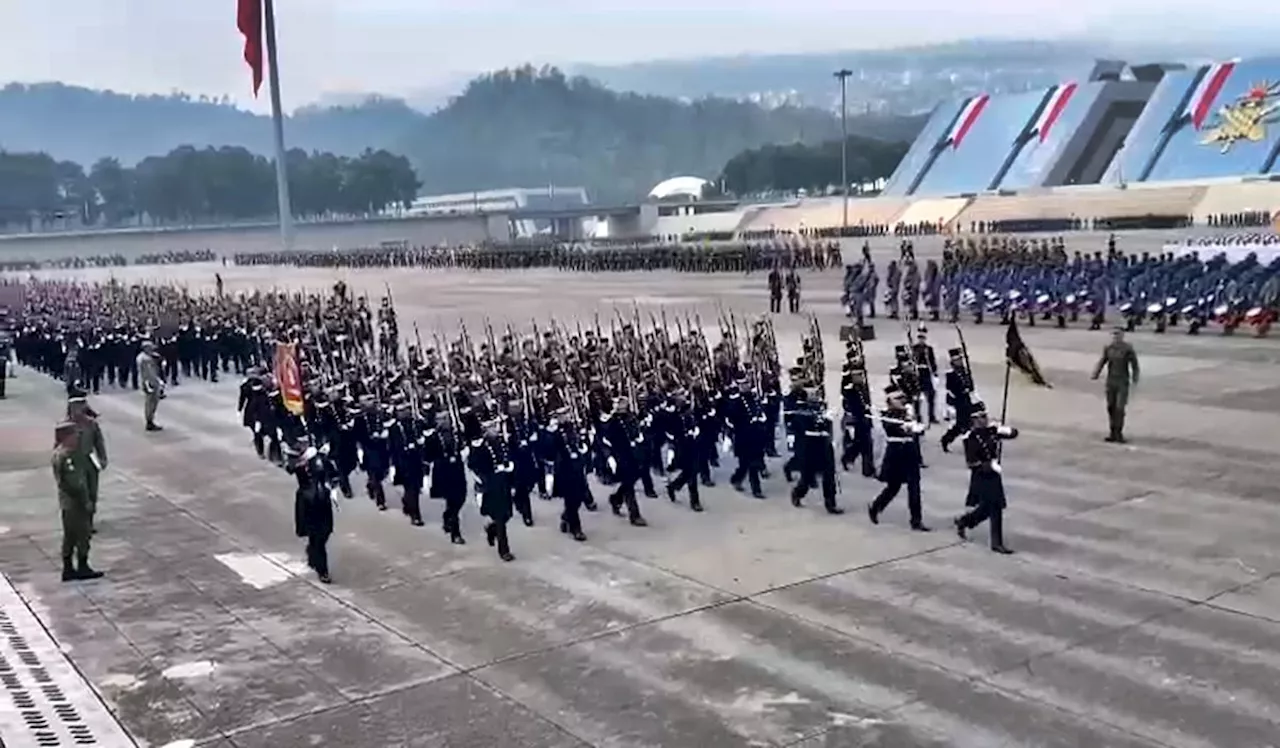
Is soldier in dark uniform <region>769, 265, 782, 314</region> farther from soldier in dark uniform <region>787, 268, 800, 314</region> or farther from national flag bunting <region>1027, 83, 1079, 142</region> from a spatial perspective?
national flag bunting <region>1027, 83, 1079, 142</region>

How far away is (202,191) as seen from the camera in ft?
435

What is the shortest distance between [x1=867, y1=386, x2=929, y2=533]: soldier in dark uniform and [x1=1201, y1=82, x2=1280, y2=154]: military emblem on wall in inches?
2460

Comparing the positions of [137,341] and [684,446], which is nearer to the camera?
[684,446]

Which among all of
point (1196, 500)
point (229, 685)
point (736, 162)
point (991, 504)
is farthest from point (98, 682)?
point (736, 162)

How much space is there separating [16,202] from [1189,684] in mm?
145614

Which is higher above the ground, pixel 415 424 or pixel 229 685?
pixel 415 424

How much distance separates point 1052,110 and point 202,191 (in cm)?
8852

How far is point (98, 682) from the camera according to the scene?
27.8 feet

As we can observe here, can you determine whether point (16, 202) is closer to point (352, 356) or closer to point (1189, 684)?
point (352, 356)

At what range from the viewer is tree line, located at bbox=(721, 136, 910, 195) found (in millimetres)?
113000

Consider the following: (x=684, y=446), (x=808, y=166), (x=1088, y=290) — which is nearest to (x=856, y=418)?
(x=684, y=446)

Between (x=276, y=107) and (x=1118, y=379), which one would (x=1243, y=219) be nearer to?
(x=1118, y=379)

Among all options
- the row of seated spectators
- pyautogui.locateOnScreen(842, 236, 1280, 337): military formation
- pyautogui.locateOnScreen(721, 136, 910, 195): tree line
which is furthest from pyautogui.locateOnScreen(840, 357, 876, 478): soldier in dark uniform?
pyautogui.locateOnScreen(721, 136, 910, 195): tree line

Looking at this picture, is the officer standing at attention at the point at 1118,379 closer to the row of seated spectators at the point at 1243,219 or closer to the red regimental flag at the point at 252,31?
the row of seated spectators at the point at 1243,219
